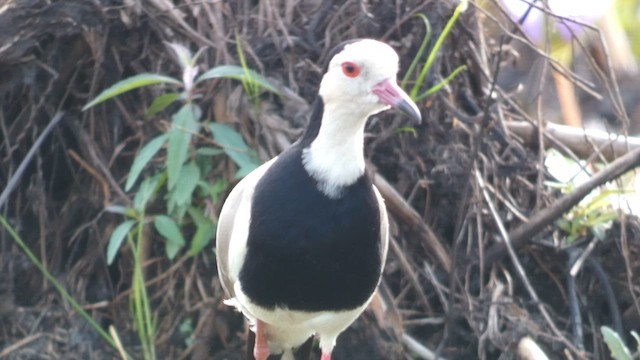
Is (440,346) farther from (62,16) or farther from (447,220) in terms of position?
(62,16)

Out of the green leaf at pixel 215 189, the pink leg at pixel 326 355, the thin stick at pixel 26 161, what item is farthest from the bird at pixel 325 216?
the thin stick at pixel 26 161

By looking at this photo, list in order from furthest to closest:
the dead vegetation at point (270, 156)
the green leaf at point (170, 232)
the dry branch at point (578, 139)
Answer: the dry branch at point (578, 139) → the dead vegetation at point (270, 156) → the green leaf at point (170, 232)

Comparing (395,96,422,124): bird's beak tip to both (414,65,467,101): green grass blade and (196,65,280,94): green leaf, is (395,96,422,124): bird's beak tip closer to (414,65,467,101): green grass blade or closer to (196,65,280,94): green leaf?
(414,65,467,101): green grass blade

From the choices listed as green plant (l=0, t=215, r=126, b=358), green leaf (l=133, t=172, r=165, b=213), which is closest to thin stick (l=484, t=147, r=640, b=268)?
green leaf (l=133, t=172, r=165, b=213)

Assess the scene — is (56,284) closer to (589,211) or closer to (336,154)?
(336,154)

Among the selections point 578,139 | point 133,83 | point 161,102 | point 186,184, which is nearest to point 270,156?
point 186,184

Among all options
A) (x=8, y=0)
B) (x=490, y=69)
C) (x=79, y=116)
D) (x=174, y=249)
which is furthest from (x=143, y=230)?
(x=490, y=69)

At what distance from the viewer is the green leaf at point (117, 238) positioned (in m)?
4.50

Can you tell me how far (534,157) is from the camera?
16.7 ft

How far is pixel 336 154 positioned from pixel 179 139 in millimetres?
847

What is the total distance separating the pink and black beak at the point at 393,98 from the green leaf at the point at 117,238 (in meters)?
1.24

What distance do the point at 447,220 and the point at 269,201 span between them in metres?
1.17

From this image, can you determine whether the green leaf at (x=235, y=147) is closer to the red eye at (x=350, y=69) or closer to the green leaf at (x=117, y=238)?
the green leaf at (x=117, y=238)

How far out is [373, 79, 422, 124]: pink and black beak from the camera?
3.67 m
